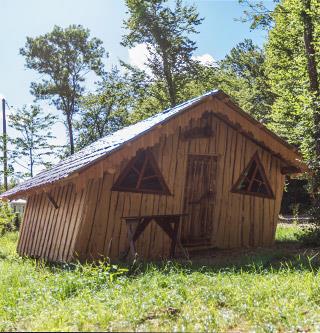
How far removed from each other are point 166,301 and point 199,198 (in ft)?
19.7

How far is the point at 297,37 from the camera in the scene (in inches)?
655

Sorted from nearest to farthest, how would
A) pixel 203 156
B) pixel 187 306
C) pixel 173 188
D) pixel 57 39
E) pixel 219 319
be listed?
1. pixel 219 319
2. pixel 187 306
3. pixel 173 188
4. pixel 203 156
5. pixel 57 39

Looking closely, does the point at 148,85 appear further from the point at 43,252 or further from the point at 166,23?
the point at 43,252

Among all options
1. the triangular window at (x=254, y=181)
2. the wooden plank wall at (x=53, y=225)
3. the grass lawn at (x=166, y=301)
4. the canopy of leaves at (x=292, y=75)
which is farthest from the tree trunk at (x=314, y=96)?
the wooden plank wall at (x=53, y=225)

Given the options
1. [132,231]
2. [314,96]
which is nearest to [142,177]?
[132,231]

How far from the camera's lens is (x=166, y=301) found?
16.0 feet

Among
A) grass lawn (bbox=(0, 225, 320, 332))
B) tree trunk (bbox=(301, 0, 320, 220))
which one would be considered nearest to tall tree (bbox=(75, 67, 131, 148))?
tree trunk (bbox=(301, 0, 320, 220))

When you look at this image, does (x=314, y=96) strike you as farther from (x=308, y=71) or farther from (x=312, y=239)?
(x=312, y=239)

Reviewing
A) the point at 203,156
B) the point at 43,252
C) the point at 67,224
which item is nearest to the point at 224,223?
the point at 203,156

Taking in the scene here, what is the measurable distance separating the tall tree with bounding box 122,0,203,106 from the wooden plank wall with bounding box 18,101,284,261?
1470 cm

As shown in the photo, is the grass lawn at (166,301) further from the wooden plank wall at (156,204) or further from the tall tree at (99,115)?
A: the tall tree at (99,115)

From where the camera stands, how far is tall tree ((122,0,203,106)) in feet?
81.0

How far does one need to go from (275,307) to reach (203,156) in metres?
6.25

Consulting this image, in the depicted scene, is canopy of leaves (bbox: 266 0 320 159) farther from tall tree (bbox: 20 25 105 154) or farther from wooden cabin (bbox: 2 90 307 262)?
tall tree (bbox: 20 25 105 154)
